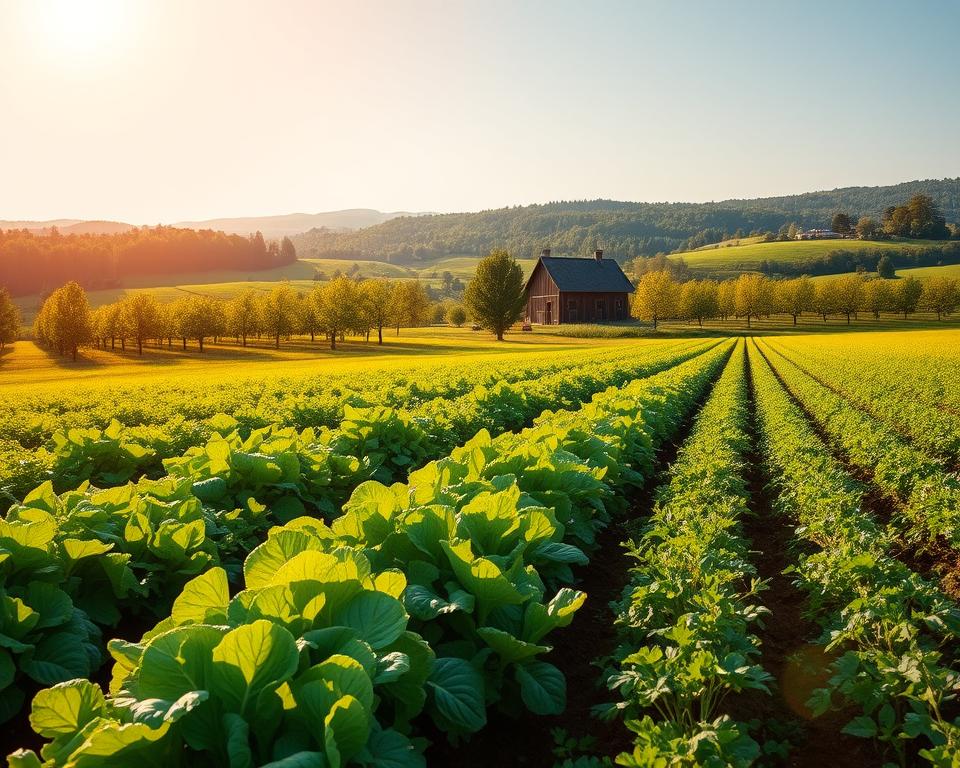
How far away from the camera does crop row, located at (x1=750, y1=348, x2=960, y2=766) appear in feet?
10.1

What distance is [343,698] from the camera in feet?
7.29

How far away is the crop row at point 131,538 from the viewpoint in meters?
3.67

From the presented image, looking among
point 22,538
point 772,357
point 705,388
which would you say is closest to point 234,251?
point 772,357

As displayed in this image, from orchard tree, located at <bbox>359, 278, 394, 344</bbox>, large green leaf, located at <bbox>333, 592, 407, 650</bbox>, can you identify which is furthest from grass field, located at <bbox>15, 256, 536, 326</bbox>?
large green leaf, located at <bbox>333, 592, 407, 650</bbox>

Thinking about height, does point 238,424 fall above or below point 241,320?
below

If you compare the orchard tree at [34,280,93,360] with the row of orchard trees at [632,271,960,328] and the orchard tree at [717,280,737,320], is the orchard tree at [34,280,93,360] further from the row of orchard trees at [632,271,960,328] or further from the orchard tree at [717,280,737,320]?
the orchard tree at [717,280,737,320]

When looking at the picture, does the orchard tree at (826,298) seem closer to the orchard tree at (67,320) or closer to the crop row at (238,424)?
the crop row at (238,424)

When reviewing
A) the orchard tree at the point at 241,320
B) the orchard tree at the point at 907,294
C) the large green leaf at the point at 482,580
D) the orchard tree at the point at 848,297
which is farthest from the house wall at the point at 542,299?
the large green leaf at the point at 482,580

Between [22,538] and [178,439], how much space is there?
19.2 feet

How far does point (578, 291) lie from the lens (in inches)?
3184

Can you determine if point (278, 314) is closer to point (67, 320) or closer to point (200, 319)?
point (200, 319)

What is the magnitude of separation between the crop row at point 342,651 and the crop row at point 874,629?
64.1 inches

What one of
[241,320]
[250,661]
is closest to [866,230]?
[241,320]

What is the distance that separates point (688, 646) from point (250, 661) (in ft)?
7.66
